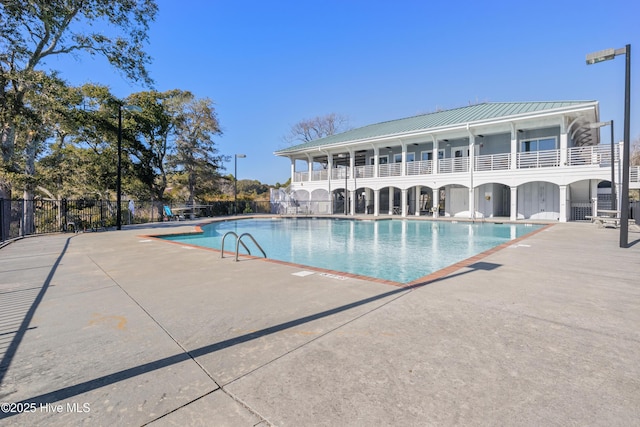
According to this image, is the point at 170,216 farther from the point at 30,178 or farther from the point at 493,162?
the point at 493,162

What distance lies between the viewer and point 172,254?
24.3ft

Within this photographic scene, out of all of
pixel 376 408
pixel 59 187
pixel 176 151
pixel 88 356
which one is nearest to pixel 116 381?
pixel 88 356

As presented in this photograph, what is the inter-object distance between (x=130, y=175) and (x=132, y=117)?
418cm

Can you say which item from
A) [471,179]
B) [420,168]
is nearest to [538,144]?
[471,179]

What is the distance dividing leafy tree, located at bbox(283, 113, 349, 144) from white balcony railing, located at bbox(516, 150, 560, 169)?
2861cm

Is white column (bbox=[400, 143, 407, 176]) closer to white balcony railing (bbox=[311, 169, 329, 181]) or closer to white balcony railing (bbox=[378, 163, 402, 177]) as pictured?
white balcony railing (bbox=[378, 163, 402, 177])

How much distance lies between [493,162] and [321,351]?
68.0ft

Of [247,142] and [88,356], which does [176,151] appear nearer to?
[247,142]

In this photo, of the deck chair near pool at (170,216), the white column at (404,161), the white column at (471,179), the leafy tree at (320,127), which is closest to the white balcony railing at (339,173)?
the white column at (404,161)

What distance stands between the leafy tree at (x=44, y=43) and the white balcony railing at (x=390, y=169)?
16.7m

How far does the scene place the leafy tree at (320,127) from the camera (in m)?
44.1

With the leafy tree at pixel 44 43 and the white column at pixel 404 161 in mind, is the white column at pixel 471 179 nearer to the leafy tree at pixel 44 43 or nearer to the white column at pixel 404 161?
the white column at pixel 404 161

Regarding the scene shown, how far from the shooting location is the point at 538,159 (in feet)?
58.3

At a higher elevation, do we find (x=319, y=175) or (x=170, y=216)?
(x=319, y=175)
